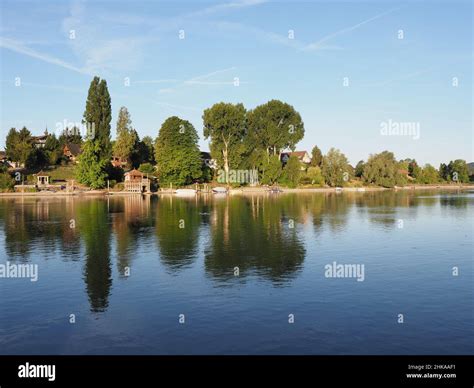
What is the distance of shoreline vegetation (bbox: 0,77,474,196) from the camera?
11456cm

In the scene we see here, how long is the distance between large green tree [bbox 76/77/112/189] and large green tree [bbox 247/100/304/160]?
44859mm

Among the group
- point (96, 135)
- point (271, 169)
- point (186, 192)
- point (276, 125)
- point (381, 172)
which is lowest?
point (186, 192)

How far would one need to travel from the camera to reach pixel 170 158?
5020 inches

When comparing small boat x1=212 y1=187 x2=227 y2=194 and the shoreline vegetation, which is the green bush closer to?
the shoreline vegetation

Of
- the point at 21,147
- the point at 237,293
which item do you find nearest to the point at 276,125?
the point at 21,147

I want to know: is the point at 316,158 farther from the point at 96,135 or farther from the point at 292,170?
the point at 96,135

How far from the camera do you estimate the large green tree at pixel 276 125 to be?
451ft

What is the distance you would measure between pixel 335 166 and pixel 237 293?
134 metres

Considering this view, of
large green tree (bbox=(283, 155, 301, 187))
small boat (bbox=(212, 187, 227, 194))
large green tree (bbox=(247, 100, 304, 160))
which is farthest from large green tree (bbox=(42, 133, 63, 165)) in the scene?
large green tree (bbox=(283, 155, 301, 187))

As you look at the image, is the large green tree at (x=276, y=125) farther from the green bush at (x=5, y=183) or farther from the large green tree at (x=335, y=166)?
the green bush at (x=5, y=183)

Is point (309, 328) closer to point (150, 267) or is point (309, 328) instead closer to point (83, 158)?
point (150, 267)

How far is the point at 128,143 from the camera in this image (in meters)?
136

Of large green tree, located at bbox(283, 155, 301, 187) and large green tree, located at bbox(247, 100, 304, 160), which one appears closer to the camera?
large green tree, located at bbox(247, 100, 304, 160)
